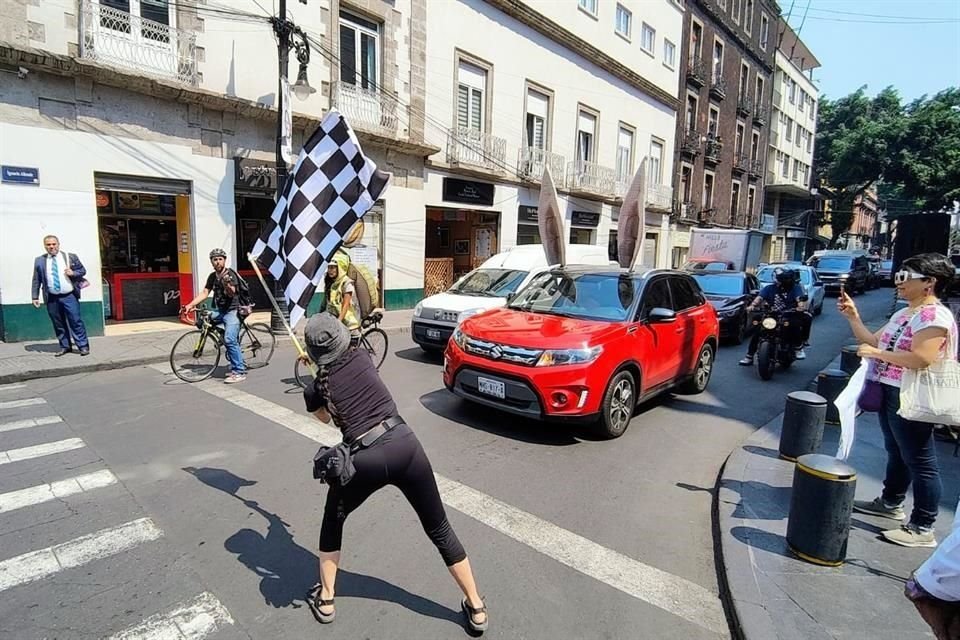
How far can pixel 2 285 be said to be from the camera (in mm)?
9062

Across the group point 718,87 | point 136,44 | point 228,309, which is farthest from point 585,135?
point 228,309

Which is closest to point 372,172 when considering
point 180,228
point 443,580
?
point 443,580

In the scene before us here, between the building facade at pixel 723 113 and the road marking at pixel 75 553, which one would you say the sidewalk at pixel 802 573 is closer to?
the road marking at pixel 75 553

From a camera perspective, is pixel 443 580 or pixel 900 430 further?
pixel 900 430

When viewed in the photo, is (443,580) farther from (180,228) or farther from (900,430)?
(180,228)

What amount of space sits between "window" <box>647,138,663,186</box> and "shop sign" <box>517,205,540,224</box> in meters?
10.2

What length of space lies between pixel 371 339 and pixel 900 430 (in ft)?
22.9

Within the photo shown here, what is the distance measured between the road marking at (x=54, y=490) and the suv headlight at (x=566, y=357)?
3.90 m

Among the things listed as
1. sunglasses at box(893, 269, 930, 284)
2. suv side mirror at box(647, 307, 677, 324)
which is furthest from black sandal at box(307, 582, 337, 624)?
suv side mirror at box(647, 307, 677, 324)

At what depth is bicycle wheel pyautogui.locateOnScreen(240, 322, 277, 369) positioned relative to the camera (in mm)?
8461

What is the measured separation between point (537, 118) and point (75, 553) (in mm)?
19446

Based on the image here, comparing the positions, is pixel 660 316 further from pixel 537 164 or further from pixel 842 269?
pixel 842 269

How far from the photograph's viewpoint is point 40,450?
196 inches

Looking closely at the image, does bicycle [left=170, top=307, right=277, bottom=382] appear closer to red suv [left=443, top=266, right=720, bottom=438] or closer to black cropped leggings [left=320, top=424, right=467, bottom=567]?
red suv [left=443, top=266, right=720, bottom=438]
